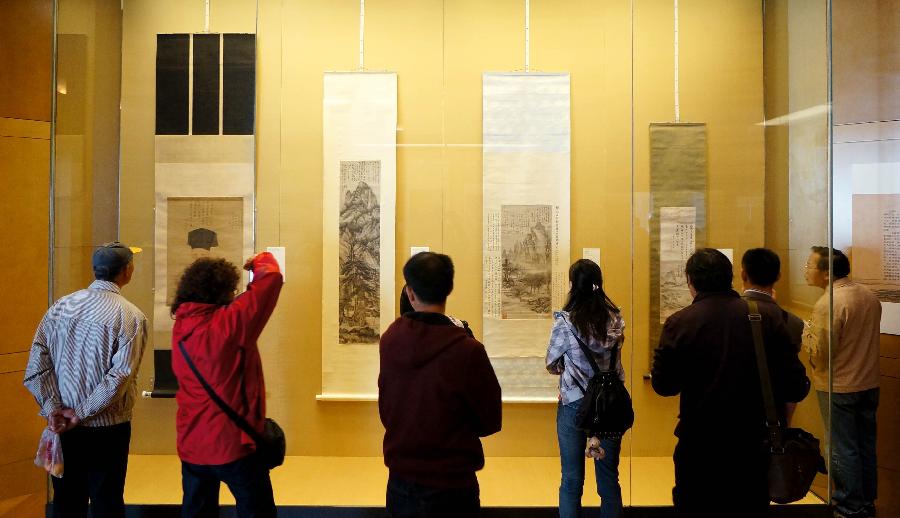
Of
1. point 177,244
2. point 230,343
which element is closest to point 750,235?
point 230,343

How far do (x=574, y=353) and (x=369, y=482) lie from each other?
1576 millimetres

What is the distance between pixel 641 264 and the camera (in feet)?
11.5

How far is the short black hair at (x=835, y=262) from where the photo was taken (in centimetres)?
335

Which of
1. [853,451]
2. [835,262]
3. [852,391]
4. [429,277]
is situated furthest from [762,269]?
[429,277]

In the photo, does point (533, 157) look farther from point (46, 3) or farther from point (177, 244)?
point (46, 3)

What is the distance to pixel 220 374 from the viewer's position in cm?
226

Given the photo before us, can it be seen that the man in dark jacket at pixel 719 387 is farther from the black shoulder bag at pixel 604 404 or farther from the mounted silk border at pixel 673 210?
the mounted silk border at pixel 673 210

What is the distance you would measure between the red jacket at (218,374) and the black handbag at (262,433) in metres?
0.02

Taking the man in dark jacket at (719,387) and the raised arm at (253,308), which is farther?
the man in dark jacket at (719,387)

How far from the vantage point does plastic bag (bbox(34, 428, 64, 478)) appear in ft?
8.47

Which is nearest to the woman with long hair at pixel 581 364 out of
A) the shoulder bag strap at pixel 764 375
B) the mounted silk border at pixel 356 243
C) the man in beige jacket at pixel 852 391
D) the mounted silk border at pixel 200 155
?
the shoulder bag strap at pixel 764 375

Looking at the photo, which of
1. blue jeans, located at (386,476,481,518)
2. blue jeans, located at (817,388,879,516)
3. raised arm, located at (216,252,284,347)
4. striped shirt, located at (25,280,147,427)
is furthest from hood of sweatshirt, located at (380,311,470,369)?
blue jeans, located at (817,388,879,516)

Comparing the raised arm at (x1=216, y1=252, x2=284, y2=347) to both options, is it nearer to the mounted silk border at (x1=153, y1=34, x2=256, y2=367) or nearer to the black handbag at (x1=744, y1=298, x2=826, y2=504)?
the mounted silk border at (x1=153, y1=34, x2=256, y2=367)

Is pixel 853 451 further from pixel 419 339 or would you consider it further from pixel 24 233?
pixel 24 233
